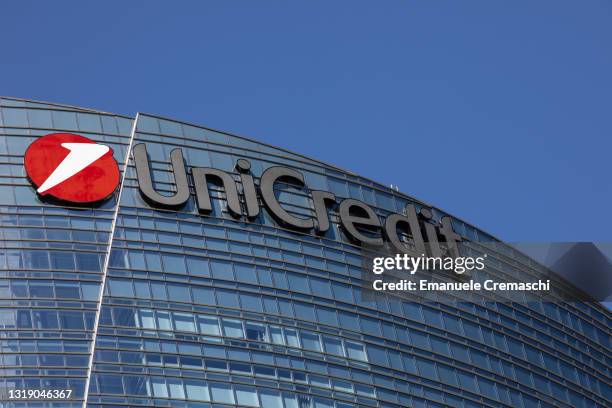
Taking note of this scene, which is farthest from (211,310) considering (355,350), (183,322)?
(355,350)

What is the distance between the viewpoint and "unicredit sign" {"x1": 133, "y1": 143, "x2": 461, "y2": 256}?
279 ft

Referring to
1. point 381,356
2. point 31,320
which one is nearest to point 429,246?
point 381,356

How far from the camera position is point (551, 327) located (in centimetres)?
9731

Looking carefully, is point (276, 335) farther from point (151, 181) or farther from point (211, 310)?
point (151, 181)

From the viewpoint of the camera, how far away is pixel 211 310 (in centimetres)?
8188

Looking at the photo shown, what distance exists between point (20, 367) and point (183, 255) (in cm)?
1193

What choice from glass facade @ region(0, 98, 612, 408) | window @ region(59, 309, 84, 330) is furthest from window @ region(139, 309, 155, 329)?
window @ region(59, 309, 84, 330)

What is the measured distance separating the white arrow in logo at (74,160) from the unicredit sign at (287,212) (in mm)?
2265

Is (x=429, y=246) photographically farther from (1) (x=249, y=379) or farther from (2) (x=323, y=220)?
(1) (x=249, y=379)

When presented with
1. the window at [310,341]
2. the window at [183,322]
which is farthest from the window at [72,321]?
the window at [310,341]

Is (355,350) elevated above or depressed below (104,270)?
below

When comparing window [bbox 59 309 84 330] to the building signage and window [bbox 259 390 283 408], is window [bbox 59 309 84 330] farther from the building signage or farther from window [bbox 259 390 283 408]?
window [bbox 259 390 283 408]

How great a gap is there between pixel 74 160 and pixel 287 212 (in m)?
12.9

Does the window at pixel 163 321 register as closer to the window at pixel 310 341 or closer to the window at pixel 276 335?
the window at pixel 276 335
